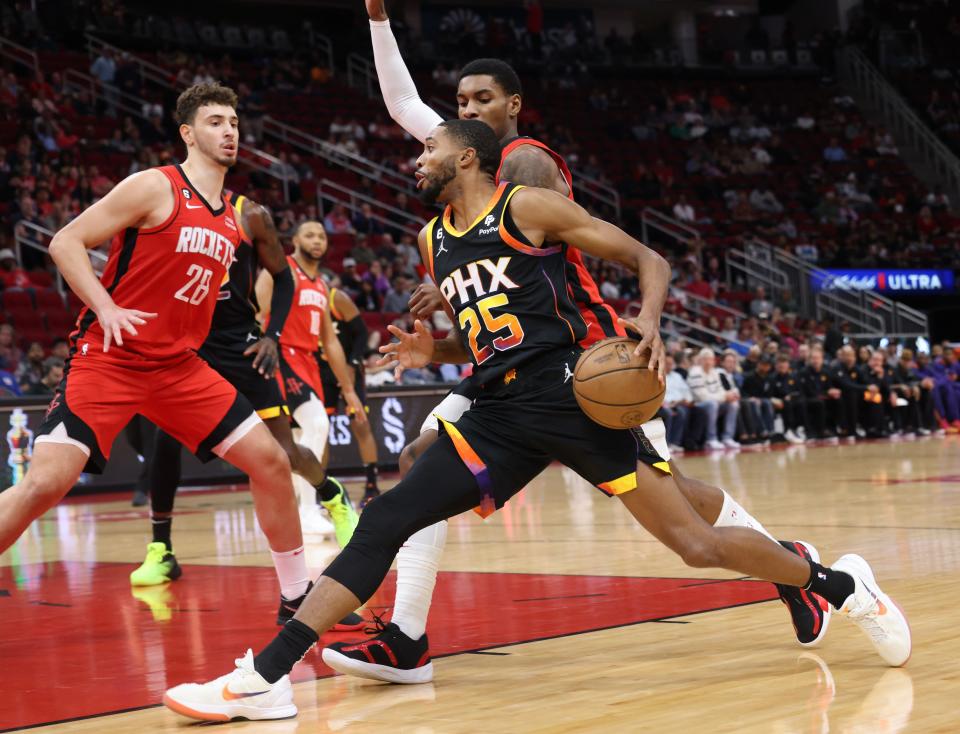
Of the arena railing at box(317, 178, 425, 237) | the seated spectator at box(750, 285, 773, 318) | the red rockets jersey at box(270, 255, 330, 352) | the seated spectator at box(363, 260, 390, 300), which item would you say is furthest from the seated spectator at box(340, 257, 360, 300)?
the red rockets jersey at box(270, 255, 330, 352)

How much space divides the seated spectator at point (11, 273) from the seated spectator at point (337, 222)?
220 inches

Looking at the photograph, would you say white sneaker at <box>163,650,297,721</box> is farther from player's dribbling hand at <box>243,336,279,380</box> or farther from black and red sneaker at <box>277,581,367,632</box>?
player's dribbling hand at <box>243,336,279,380</box>

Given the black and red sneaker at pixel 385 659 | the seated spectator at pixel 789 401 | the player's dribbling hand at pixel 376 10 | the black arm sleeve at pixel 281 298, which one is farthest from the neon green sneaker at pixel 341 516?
the seated spectator at pixel 789 401

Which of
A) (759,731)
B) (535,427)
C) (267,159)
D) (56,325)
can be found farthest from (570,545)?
(267,159)

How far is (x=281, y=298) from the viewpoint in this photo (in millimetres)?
6059

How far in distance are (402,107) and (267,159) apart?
50.4ft

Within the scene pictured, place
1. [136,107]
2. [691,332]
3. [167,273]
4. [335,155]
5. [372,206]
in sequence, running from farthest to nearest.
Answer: [335,155] < [691,332] < [372,206] < [136,107] < [167,273]

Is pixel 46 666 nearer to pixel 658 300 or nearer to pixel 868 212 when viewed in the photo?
pixel 658 300

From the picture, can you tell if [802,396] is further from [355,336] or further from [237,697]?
[237,697]

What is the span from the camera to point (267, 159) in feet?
66.1

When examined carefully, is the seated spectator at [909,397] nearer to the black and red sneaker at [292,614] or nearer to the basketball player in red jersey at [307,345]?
the basketball player in red jersey at [307,345]

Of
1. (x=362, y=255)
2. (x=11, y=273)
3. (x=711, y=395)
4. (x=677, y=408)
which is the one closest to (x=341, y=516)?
(x=11, y=273)

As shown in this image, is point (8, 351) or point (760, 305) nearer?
point (8, 351)

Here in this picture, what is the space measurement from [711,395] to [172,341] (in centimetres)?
1402
